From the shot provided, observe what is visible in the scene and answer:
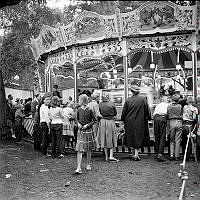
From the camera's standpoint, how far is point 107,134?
9.68 metres

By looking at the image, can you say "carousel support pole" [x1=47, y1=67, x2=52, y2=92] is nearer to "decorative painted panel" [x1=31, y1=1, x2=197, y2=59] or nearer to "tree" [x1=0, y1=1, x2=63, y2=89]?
"decorative painted panel" [x1=31, y1=1, x2=197, y2=59]

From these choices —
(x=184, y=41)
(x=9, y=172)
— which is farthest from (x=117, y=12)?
(x=9, y=172)

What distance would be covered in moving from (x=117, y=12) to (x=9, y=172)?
18.8 feet

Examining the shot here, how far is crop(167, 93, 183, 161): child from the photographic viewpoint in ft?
31.2

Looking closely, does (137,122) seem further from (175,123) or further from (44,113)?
(44,113)

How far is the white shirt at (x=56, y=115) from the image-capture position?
10094mm

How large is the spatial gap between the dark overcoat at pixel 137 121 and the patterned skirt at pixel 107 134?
40 cm

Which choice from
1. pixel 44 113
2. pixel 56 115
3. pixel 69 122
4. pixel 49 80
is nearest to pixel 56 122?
pixel 56 115

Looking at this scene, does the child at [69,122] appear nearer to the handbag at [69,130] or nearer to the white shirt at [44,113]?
the handbag at [69,130]

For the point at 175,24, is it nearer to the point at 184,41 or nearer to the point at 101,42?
the point at 184,41

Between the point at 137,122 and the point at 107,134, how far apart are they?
819mm

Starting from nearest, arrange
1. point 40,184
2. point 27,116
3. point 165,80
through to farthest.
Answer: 1. point 40,184
2. point 27,116
3. point 165,80

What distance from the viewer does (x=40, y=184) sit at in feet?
24.1

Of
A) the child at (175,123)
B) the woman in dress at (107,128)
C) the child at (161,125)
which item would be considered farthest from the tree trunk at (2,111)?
the child at (175,123)
